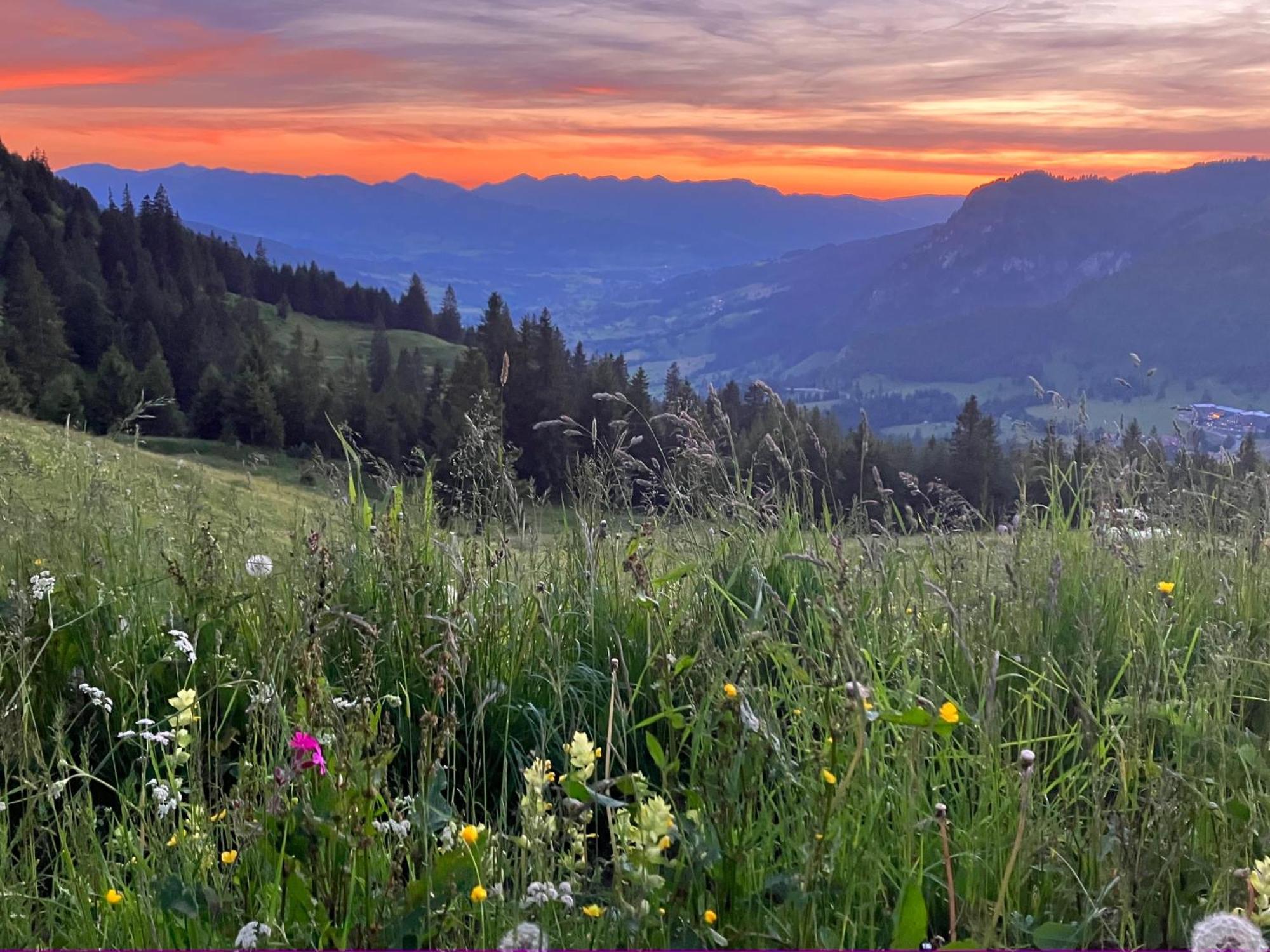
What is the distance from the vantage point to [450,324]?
441 feet

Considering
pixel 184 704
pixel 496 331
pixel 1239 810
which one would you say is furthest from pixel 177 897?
pixel 496 331

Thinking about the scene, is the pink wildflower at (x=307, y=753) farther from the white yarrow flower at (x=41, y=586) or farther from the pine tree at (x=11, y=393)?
the pine tree at (x=11, y=393)

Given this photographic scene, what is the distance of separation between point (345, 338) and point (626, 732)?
127 meters

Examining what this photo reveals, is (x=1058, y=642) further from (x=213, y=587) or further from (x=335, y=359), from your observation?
(x=335, y=359)

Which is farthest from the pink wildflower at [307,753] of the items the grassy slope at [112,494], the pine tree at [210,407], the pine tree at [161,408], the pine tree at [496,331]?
the pine tree at [496,331]

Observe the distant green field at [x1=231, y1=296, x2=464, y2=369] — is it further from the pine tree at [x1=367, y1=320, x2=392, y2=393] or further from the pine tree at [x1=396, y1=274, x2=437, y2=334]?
the pine tree at [x1=367, y1=320, x2=392, y2=393]

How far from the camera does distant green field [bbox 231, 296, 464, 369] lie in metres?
117

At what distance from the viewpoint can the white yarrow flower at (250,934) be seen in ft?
6.45

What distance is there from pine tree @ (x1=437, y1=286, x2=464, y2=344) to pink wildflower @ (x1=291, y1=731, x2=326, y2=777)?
131 m

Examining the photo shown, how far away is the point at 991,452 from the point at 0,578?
61.3 m

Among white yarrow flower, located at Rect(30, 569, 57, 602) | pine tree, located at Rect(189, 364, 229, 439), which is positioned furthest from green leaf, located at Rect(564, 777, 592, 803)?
pine tree, located at Rect(189, 364, 229, 439)

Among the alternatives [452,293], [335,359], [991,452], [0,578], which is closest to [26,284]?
[335,359]

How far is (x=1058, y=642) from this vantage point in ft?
13.3

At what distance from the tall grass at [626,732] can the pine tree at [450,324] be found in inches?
5093
